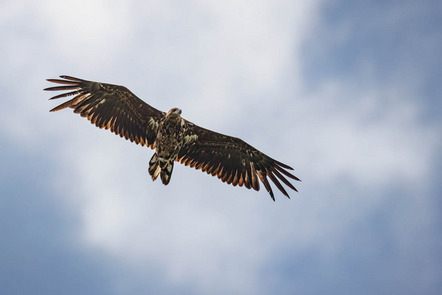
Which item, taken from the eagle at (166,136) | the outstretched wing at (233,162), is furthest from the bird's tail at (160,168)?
the outstretched wing at (233,162)

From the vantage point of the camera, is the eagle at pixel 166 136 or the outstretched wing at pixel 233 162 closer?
the eagle at pixel 166 136

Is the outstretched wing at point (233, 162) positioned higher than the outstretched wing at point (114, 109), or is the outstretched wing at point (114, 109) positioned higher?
the outstretched wing at point (233, 162)

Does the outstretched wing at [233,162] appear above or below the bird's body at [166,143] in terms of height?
above

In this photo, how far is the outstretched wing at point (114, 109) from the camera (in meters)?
14.7

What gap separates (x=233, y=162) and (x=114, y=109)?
411cm

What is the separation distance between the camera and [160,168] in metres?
15.0

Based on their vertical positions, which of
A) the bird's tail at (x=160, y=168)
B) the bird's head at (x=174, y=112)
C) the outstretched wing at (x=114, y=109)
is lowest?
the bird's tail at (x=160, y=168)

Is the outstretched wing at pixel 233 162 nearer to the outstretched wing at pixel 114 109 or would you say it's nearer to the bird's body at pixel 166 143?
the bird's body at pixel 166 143

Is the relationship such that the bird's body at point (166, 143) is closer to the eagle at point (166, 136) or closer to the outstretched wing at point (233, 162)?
the eagle at point (166, 136)

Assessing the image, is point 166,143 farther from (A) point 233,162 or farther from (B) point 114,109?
(A) point 233,162

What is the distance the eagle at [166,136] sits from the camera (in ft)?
48.6

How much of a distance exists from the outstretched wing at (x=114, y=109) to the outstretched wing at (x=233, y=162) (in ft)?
4.88

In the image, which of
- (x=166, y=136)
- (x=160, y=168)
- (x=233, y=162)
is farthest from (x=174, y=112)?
(x=233, y=162)

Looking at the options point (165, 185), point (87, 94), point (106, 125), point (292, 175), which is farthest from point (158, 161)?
point (292, 175)
